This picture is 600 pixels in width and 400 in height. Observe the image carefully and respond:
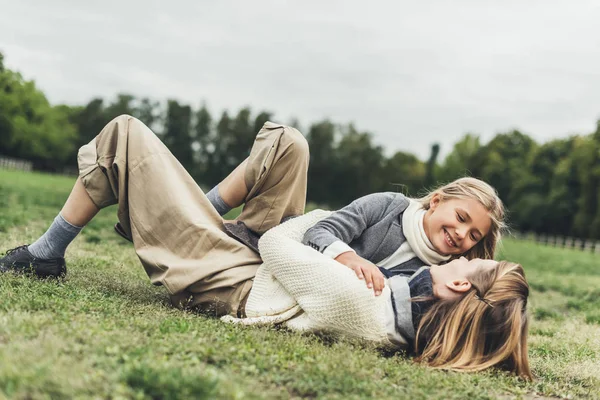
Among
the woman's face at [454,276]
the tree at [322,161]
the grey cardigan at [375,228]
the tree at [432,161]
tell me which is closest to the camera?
the woman's face at [454,276]

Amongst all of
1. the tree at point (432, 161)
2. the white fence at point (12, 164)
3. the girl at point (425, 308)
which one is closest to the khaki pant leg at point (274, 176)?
the girl at point (425, 308)

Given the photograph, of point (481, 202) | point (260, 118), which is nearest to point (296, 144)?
point (481, 202)

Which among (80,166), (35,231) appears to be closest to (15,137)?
(35,231)

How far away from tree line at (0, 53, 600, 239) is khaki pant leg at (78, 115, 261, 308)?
211 ft

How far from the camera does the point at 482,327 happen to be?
4.09 meters

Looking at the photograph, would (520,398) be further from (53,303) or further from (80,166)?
(80,166)

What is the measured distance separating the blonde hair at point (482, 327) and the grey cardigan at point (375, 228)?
558 mm

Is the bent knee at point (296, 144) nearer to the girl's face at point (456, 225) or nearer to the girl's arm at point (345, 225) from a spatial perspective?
the girl's arm at point (345, 225)

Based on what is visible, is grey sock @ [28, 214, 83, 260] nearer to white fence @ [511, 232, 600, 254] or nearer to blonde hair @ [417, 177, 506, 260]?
blonde hair @ [417, 177, 506, 260]

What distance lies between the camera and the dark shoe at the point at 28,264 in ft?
15.5

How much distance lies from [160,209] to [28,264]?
115 cm

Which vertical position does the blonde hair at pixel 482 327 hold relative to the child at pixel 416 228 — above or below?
below

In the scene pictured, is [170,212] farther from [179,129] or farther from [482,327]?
[179,129]

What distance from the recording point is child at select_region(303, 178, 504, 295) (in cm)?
448
